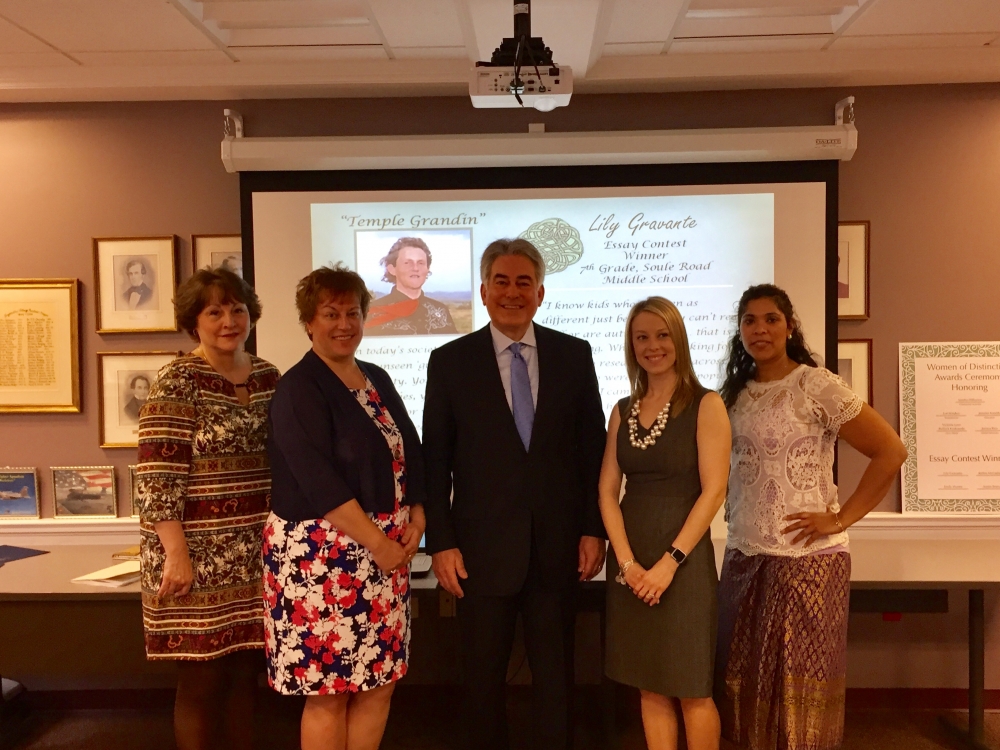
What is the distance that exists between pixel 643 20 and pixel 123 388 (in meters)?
2.46

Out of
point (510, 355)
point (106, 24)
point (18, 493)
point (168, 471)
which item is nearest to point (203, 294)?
point (168, 471)

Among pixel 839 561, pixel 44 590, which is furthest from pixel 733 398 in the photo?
pixel 44 590

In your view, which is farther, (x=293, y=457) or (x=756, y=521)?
(x=756, y=521)

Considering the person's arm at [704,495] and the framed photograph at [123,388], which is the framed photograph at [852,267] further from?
the framed photograph at [123,388]

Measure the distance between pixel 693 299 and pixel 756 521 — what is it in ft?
3.61

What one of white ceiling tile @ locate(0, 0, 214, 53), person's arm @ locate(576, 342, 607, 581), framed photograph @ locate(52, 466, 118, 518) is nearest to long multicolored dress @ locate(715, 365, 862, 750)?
person's arm @ locate(576, 342, 607, 581)

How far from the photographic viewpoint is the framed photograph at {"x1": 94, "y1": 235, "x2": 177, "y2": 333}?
2.79 m

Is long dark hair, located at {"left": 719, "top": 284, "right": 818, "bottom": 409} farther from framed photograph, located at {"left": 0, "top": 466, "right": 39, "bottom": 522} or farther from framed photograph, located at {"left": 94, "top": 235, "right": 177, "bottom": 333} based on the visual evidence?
framed photograph, located at {"left": 0, "top": 466, "right": 39, "bottom": 522}

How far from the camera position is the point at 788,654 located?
1832mm

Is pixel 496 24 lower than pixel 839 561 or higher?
higher

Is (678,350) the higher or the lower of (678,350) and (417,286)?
the lower

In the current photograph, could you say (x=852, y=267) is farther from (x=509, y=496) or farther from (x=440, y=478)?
(x=440, y=478)

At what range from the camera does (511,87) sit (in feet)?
6.48

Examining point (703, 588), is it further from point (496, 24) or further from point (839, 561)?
point (496, 24)
